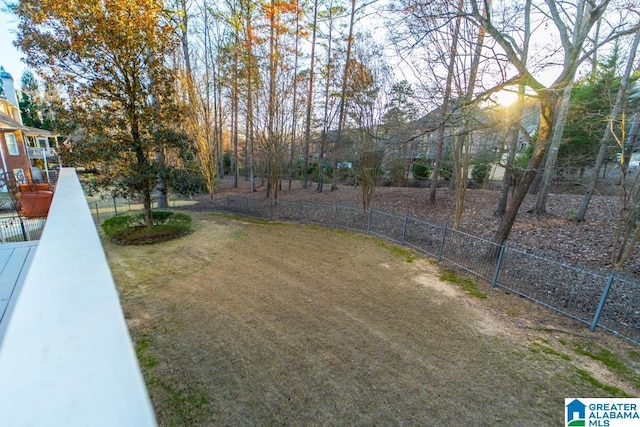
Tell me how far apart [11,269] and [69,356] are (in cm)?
610

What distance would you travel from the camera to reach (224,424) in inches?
112

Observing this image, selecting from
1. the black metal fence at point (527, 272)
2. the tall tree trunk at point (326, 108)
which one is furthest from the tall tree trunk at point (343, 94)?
the black metal fence at point (527, 272)

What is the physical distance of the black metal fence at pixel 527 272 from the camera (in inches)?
184

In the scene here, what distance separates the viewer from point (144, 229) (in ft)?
29.6

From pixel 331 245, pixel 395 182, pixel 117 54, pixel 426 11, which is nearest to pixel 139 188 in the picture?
pixel 117 54

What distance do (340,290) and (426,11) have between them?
258 inches

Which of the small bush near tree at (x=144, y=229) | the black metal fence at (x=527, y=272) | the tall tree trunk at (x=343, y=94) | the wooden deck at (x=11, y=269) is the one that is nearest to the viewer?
the wooden deck at (x=11, y=269)

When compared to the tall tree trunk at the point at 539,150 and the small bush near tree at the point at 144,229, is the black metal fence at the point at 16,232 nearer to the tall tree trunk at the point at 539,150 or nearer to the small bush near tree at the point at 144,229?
the small bush near tree at the point at 144,229

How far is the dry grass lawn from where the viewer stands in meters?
3.08

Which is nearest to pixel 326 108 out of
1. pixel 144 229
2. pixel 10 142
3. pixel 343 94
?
pixel 343 94

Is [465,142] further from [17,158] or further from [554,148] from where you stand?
[17,158]

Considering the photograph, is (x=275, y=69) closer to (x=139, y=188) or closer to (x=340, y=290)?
(x=139, y=188)

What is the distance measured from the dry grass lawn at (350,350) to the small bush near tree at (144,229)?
6.80 ft

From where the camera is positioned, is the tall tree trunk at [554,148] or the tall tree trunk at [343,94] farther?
the tall tree trunk at [343,94]
